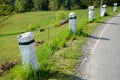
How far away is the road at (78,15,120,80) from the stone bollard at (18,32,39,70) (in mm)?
1348

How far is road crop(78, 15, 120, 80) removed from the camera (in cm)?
663

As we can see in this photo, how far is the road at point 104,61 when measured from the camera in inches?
261

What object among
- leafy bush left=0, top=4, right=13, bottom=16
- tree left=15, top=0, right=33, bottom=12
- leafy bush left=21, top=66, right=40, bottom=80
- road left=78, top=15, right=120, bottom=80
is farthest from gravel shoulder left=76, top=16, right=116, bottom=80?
tree left=15, top=0, right=33, bottom=12

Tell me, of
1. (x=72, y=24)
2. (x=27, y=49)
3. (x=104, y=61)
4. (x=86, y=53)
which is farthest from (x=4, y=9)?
(x=27, y=49)

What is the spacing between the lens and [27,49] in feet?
20.9

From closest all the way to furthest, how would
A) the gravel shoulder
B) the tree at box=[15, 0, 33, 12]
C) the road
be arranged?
the road < the gravel shoulder < the tree at box=[15, 0, 33, 12]

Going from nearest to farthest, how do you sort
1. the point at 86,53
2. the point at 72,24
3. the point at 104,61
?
the point at 104,61 → the point at 86,53 → the point at 72,24

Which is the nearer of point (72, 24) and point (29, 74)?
point (29, 74)

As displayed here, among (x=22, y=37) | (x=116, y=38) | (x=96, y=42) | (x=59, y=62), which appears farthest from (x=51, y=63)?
(x=116, y=38)

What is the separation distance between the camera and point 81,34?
1202 cm

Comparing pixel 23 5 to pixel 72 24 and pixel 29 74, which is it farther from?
pixel 29 74

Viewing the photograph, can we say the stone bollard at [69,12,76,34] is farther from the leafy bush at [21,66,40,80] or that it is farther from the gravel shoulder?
the leafy bush at [21,66,40,80]

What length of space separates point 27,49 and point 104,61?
259 cm

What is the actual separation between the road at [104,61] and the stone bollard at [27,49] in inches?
53.1
